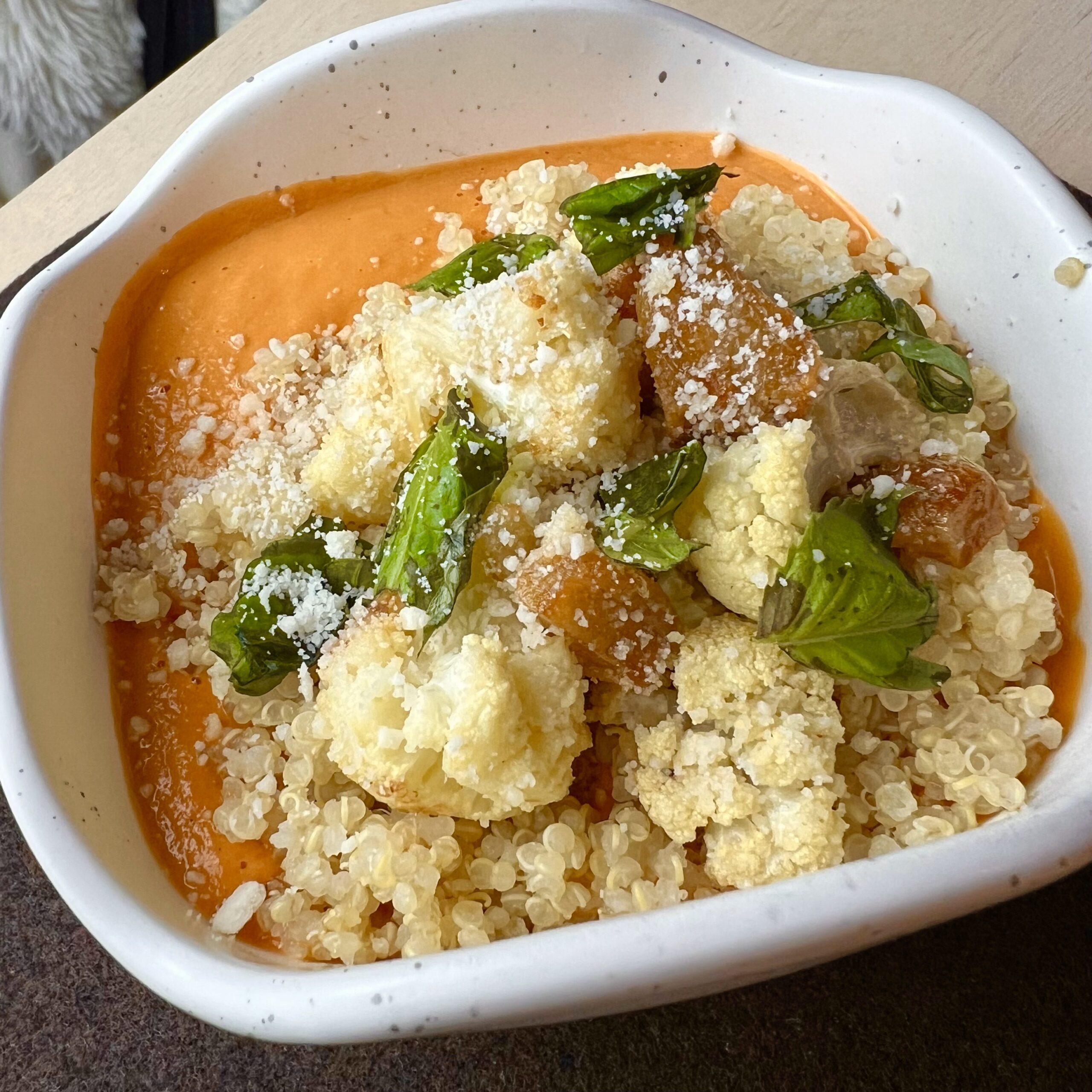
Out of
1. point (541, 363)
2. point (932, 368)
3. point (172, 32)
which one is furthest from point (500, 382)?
point (172, 32)

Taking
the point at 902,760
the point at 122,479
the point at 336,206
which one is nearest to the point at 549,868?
the point at 902,760

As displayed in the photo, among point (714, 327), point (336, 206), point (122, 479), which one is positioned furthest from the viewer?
point (336, 206)

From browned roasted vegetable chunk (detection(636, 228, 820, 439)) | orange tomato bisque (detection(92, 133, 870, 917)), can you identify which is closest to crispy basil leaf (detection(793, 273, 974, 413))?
browned roasted vegetable chunk (detection(636, 228, 820, 439))

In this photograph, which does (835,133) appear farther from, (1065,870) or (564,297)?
(1065,870)

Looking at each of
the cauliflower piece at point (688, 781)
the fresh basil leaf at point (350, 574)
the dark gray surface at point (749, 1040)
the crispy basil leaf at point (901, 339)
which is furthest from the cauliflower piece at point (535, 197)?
the dark gray surface at point (749, 1040)

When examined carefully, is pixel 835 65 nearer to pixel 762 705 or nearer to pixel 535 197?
pixel 535 197
